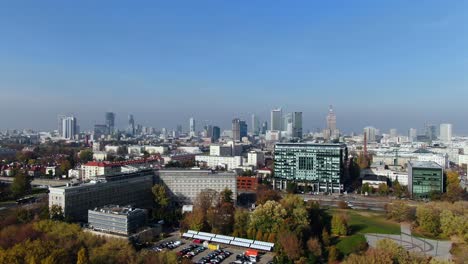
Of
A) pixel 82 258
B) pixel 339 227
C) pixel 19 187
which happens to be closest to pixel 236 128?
pixel 19 187

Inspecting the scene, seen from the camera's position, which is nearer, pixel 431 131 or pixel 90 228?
pixel 90 228

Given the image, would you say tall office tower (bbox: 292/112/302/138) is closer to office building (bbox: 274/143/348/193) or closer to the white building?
the white building

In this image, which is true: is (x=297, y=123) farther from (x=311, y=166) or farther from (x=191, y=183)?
(x=191, y=183)

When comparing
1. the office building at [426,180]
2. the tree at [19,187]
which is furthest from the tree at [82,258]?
the office building at [426,180]

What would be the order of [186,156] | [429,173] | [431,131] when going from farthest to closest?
[431,131]
[186,156]
[429,173]

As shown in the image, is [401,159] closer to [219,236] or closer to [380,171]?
[380,171]

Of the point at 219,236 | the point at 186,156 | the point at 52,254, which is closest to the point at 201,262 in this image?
the point at 219,236

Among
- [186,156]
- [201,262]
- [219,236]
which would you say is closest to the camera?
[201,262]
